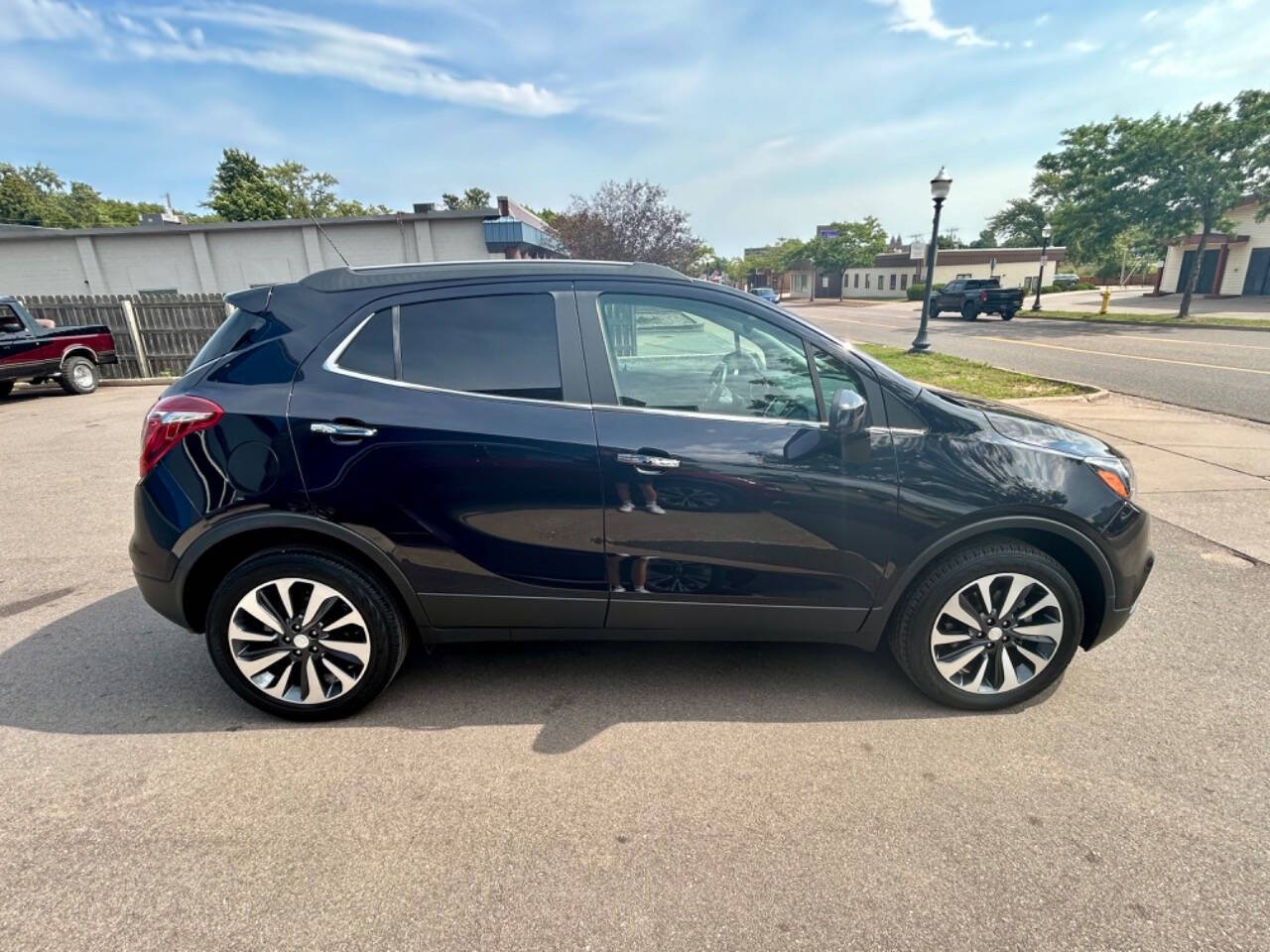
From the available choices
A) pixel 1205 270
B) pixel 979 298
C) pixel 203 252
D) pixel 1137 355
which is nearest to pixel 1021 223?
pixel 1205 270

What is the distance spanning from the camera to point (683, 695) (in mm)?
2859

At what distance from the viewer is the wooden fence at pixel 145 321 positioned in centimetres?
1355

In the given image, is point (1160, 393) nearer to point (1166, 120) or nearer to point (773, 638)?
point (773, 638)

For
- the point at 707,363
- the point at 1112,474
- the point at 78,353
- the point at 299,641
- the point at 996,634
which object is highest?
the point at 707,363

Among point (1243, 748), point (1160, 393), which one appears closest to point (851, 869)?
point (1243, 748)

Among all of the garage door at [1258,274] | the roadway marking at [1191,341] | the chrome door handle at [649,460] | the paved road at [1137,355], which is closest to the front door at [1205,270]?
the garage door at [1258,274]

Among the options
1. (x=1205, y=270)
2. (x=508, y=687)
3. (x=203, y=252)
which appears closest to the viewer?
(x=508, y=687)

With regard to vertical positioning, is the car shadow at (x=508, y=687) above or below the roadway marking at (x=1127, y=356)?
above

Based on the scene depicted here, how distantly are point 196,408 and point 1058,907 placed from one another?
11.5 ft

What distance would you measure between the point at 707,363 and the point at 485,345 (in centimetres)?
98

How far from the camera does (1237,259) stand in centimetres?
3350

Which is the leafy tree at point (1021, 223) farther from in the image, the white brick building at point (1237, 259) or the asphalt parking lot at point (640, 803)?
the asphalt parking lot at point (640, 803)

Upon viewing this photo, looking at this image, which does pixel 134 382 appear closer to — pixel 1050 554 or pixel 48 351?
pixel 48 351

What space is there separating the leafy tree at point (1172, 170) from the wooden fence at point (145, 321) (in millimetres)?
30501
